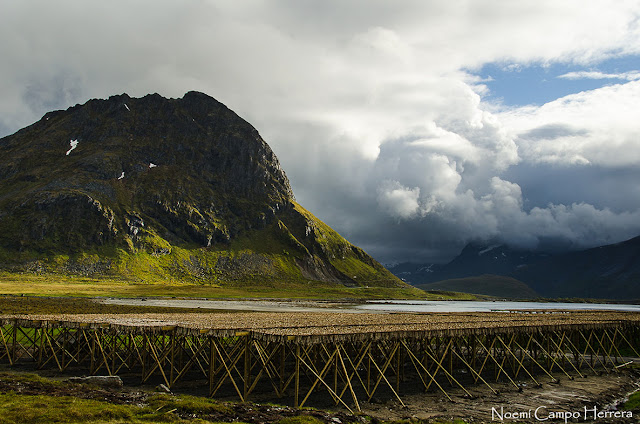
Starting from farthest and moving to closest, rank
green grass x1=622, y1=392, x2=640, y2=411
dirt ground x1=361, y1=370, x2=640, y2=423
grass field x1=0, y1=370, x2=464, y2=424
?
green grass x1=622, y1=392, x2=640, y2=411 < dirt ground x1=361, y1=370, x2=640, y2=423 < grass field x1=0, y1=370, x2=464, y2=424

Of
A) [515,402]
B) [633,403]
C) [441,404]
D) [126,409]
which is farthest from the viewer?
[515,402]

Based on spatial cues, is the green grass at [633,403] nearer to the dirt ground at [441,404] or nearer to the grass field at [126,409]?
the dirt ground at [441,404]

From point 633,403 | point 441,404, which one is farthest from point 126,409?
point 633,403

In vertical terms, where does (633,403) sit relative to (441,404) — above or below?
above

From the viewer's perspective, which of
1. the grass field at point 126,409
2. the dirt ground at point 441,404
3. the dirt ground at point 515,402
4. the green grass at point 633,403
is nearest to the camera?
the grass field at point 126,409

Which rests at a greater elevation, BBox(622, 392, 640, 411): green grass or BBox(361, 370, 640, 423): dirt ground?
BBox(622, 392, 640, 411): green grass

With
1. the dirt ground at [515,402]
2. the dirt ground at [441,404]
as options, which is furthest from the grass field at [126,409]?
the dirt ground at [515,402]

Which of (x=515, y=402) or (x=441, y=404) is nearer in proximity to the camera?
(x=441, y=404)

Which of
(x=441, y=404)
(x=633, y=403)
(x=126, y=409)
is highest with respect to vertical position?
(x=126, y=409)

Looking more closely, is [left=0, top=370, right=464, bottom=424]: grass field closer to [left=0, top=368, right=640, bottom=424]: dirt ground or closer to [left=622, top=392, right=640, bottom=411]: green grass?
[left=0, top=368, right=640, bottom=424]: dirt ground

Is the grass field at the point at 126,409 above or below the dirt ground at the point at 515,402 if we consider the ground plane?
above

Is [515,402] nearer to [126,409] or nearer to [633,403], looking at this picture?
[633,403]

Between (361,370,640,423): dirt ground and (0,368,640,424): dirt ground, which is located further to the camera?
(361,370,640,423): dirt ground

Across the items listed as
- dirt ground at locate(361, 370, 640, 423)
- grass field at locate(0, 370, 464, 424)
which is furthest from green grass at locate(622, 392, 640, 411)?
grass field at locate(0, 370, 464, 424)
